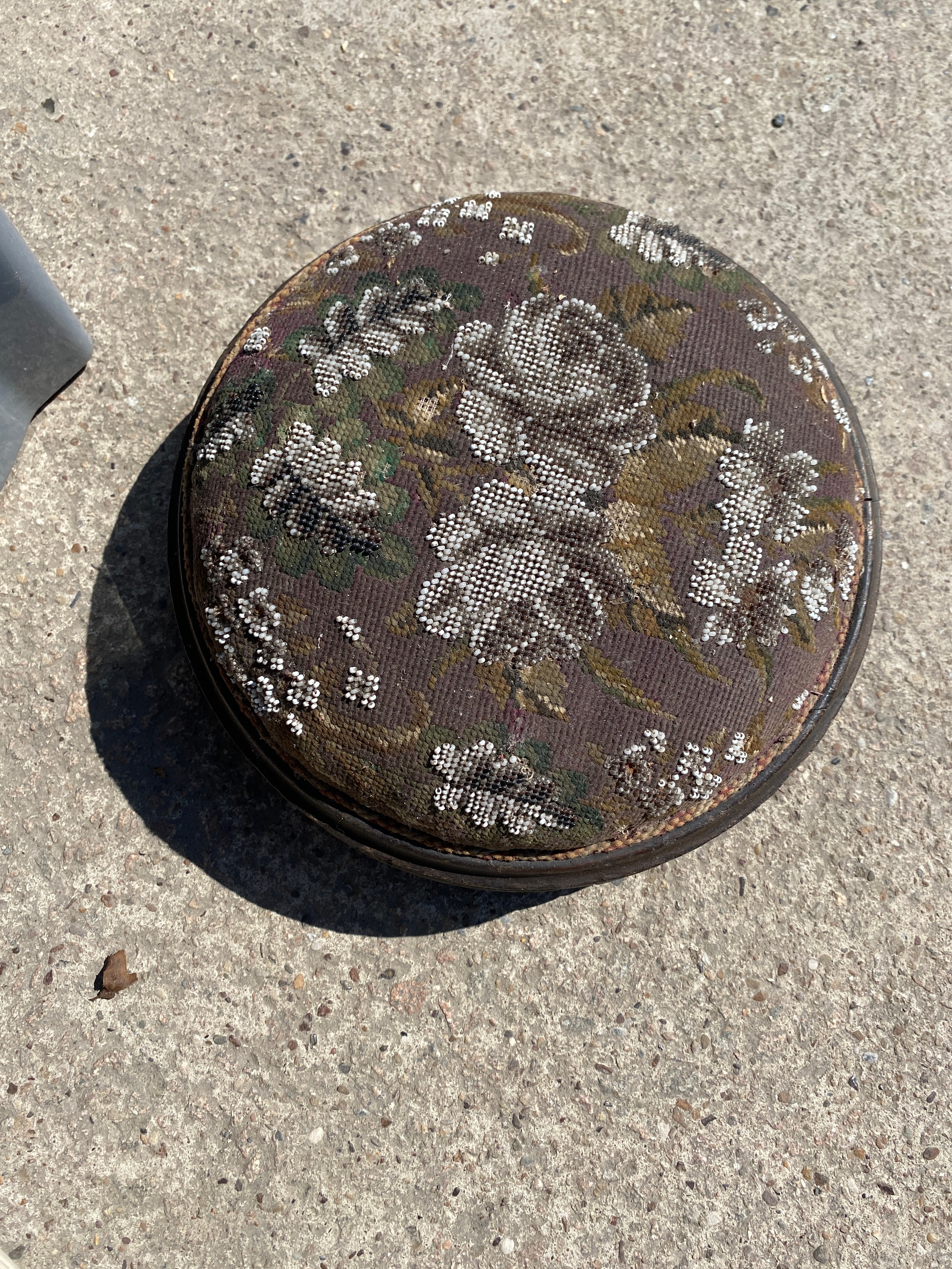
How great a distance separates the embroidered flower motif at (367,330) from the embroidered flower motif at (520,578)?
275 mm

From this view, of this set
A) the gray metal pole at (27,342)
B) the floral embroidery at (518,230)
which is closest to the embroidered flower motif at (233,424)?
the floral embroidery at (518,230)

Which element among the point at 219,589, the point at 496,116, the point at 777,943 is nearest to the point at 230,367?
the point at 219,589

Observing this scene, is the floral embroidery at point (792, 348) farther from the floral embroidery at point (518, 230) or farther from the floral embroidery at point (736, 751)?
the floral embroidery at point (736, 751)

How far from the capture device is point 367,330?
1324mm

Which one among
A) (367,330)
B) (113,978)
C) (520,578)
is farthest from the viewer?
(113,978)

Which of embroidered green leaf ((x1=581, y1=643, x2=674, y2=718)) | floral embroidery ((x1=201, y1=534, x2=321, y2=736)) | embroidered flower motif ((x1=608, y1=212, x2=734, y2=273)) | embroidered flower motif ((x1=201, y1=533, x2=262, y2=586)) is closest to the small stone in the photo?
floral embroidery ((x1=201, y1=534, x2=321, y2=736))

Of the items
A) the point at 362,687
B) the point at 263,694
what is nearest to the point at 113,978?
the point at 263,694

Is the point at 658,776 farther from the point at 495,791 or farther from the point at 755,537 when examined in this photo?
the point at 755,537

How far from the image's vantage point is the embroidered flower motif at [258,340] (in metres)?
1.37

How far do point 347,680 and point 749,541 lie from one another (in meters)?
0.61

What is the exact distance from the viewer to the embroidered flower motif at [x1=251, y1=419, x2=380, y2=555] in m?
1.24

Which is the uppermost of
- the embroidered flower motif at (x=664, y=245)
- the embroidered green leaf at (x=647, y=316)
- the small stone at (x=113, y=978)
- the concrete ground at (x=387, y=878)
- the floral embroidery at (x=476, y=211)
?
the embroidered flower motif at (x=664, y=245)

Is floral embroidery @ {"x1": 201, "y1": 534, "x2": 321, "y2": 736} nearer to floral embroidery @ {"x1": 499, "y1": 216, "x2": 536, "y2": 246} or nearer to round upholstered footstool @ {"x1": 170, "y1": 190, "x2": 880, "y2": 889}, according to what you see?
round upholstered footstool @ {"x1": 170, "y1": 190, "x2": 880, "y2": 889}

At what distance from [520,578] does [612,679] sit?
19 centimetres
